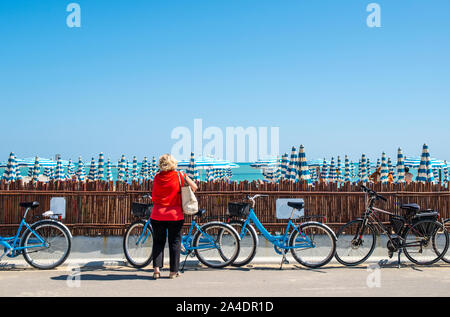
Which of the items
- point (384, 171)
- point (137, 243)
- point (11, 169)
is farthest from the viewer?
point (11, 169)

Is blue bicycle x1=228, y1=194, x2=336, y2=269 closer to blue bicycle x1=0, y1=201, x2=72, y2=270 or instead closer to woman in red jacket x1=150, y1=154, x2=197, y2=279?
woman in red jacket x1=150, y1=154, x2=197, y2=279

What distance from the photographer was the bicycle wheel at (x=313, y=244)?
6512 mm

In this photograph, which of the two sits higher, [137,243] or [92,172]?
[92,172]

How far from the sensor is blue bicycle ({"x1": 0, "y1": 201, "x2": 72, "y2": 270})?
255 inches

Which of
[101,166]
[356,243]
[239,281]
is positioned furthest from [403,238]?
[101,166]

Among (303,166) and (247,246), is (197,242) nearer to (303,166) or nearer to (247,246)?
(247,246)

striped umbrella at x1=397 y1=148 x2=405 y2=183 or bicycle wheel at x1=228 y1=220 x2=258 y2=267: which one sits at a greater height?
striped umbrella at x1=397 y1=148 x2=405 y2=183

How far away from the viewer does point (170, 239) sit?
5.97 metres

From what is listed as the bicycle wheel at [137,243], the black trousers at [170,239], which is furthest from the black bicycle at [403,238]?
the bicycle wheel at [137,243]

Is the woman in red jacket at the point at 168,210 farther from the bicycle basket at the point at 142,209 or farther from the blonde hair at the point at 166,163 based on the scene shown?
the bicycle basket at the point at 142,209

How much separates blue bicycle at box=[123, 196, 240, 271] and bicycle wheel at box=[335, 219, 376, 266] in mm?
1705

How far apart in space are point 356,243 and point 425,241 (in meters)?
1.11

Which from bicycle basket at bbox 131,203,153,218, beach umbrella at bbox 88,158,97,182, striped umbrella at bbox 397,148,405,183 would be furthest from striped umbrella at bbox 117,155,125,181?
bicycle basket at bbox 131,203,153,218
